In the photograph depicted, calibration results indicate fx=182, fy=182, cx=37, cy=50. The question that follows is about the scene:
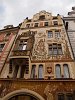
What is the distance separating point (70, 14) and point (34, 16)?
5539 mm

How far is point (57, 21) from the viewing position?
24.3 metres

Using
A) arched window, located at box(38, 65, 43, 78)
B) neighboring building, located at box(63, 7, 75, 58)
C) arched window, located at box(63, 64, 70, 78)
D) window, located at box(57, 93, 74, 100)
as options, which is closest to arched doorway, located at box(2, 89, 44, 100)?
window, located at box(57, 93, 74, 100)

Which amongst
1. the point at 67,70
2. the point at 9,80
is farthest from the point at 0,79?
the point at 67,70

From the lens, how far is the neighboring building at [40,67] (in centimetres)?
1391

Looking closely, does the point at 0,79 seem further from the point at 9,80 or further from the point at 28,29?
the point at 28,29

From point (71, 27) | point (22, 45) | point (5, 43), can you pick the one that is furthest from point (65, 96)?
point (71, 27)

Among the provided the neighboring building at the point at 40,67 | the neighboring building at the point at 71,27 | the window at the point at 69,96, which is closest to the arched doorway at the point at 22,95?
the neighboring building at the point at 40,67

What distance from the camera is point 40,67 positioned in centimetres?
1712

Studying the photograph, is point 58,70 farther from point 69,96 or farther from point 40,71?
point 69,96

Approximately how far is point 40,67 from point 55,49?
3.11 m

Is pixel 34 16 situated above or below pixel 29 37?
above

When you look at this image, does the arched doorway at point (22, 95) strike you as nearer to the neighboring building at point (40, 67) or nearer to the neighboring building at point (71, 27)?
the neighboring building at point (40, 67)

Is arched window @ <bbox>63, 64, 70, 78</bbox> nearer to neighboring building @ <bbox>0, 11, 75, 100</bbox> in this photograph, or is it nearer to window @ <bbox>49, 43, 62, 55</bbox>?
neighboring building @ <bbox>0, 11, 75, 100</bbox>

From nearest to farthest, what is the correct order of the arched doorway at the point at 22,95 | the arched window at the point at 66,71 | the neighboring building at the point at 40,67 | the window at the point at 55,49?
the arched doorway at the point at 22,95 < the neighboring building at the point at 40,67 < the arched window at the point at 66,71 < the window at the point at 55,49
